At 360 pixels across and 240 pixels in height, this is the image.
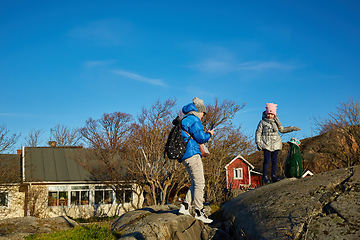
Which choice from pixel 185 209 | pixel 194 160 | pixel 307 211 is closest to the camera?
pixel 307 211

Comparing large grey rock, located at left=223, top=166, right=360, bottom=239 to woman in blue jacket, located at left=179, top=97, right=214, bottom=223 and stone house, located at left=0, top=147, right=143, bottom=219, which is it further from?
stone house, located at left=0, top=147, right=143, bottom=219

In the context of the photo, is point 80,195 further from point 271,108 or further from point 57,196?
point 271,108

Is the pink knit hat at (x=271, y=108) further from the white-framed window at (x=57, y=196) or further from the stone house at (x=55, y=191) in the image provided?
the white-framed window at (x=57, y=196)

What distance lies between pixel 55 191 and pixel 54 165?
2.48 m

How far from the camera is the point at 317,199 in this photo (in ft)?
14.1

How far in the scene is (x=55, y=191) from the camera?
24547mm

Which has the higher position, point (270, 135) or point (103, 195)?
point (270, 135)

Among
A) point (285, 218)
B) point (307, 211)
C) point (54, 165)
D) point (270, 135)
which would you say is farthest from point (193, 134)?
point (54, 165)

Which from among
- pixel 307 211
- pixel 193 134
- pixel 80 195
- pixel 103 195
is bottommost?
pixel 103 195

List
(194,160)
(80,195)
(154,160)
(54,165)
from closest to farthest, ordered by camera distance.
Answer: (194,160)
(154,160)
(80,195)
(54,165)

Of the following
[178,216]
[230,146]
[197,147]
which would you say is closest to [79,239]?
[178,216]

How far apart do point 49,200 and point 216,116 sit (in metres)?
14.0

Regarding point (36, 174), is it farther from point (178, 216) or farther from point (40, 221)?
point (178, 216)

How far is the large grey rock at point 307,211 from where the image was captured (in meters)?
3.71
